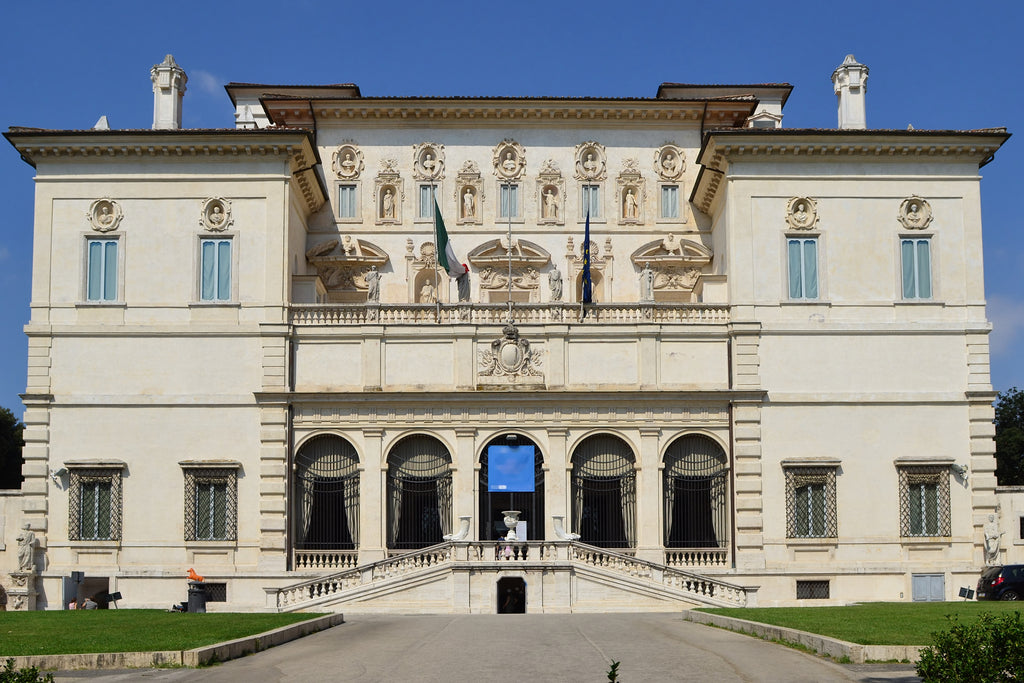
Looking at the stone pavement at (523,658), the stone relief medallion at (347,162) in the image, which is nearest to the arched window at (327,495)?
the stone pavement at (523,658)

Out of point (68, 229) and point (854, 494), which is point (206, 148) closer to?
point (68, 229)

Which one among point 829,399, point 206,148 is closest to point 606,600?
point 829,399

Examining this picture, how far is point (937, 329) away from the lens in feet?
138

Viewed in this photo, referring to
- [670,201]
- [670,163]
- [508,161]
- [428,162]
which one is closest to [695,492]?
[670,201]

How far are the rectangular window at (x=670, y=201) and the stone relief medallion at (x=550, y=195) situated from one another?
12.8ft

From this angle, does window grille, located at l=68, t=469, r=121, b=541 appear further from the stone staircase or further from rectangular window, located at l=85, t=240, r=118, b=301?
the stone staircase

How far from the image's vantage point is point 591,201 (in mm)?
49062

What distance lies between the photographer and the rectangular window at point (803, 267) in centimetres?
4269

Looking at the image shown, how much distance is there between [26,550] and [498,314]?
55.3 ft

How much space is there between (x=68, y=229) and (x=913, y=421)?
28.8 meters

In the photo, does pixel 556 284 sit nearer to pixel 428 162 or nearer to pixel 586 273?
pixel 586 273

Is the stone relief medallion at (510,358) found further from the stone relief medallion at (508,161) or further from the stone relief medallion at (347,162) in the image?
the stone relief medallion at (347,162)

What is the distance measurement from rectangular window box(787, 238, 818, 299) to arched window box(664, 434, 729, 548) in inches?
232

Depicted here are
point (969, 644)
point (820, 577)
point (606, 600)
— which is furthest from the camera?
point (820, 577)
